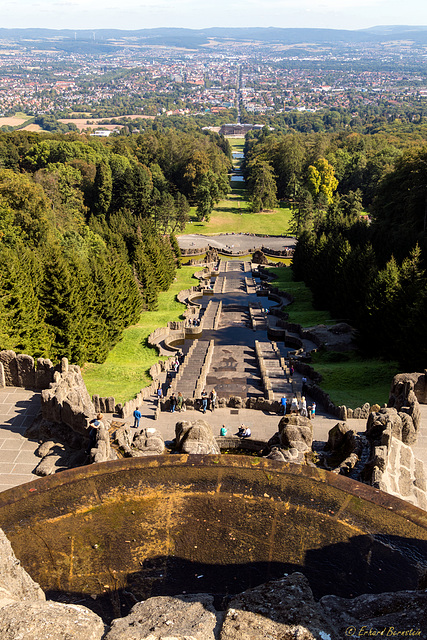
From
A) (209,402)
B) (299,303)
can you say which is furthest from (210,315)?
(209,402)

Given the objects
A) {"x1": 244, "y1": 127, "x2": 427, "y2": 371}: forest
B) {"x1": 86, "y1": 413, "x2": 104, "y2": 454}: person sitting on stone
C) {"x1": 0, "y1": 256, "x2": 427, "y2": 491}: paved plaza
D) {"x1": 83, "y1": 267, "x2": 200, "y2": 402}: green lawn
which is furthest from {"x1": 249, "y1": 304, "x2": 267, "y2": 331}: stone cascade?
{"x1": 86, "y1": 413, "x2": 104, "y2": 454}: person sitting on stone

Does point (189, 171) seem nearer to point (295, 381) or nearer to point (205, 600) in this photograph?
point (295, 381)

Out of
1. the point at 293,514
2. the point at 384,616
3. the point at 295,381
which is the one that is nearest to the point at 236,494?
the point at 293,514

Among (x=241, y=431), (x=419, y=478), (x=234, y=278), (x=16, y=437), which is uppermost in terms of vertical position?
(x=419, y=478)

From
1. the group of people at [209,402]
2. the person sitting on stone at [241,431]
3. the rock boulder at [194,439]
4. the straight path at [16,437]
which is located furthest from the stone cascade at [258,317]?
the rock boulder at [194,439]

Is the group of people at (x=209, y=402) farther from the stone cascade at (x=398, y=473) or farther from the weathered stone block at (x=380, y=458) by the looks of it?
the weathered stone block at (x=380, y=458)

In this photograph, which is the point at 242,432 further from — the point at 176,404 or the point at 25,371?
the point at 25,371

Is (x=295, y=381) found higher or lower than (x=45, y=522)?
lower
